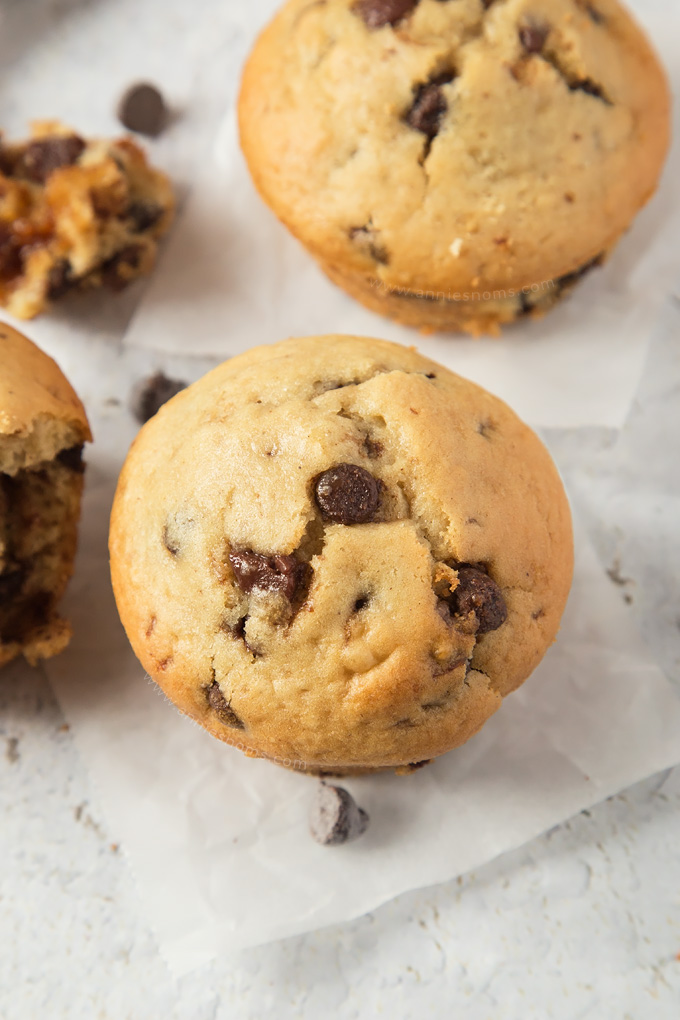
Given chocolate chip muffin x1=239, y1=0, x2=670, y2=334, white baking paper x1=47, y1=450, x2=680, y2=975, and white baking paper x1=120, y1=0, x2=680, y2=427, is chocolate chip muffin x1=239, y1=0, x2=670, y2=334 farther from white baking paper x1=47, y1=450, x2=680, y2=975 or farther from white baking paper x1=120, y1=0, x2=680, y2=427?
white baking paper x1=47, y1=450, x2=680, y2=975

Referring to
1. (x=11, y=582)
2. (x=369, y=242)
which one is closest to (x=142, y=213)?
(x=369, y=242)

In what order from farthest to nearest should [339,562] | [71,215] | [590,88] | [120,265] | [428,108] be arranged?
[120,265]
[71,215]
[590,88]
[428,108]
[339,562]

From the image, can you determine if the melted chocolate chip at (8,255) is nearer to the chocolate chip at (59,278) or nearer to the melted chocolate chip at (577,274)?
the chocolate chip at (59,278)

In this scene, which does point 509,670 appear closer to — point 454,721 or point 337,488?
point 454,721

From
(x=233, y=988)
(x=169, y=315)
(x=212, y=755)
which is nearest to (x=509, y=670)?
(x=212, y=755)

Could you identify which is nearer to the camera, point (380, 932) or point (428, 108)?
point (428, 108)

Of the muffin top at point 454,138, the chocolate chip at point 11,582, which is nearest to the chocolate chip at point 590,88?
the muffin top at point 454,138

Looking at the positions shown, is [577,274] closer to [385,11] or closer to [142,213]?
[385,11]

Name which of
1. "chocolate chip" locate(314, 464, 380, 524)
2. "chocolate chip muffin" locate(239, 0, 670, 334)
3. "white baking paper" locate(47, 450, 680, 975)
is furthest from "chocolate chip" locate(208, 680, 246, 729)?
"chocolate chip muffin" locate(239, 0, 670, 334)
